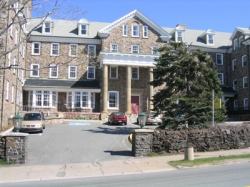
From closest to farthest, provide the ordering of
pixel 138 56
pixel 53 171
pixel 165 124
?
pixel 53 171 < pixel 165 124 < pixel 138 56

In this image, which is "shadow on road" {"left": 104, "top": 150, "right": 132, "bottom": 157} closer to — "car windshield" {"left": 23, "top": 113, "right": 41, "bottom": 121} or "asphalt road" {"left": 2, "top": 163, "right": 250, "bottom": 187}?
"asphalt road" {"left": 2, "top": 163, "right": 250, "bottom": 187}

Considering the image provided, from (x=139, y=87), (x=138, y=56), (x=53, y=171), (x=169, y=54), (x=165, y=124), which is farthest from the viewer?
(x=139, y=87)

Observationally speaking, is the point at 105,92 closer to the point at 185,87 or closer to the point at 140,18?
the point at 140,18

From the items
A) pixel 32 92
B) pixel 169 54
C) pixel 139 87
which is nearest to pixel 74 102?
pixel 32 92

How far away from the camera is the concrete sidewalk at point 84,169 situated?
11028 millimetres

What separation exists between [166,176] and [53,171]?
4650 millimetres

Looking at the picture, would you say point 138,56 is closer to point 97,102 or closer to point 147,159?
point 97,102

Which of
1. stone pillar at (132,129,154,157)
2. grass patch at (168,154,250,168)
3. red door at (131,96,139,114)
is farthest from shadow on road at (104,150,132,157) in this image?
red door at (131,96,139,114)

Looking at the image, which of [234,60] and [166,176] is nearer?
[166,176]

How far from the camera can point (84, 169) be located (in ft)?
39.8

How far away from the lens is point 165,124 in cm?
1927

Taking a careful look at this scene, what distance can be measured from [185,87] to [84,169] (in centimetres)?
1106

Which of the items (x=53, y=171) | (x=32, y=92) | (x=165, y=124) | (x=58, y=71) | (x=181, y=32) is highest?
(x=181, y=32)

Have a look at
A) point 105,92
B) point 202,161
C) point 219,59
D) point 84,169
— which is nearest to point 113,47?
point 105,92
